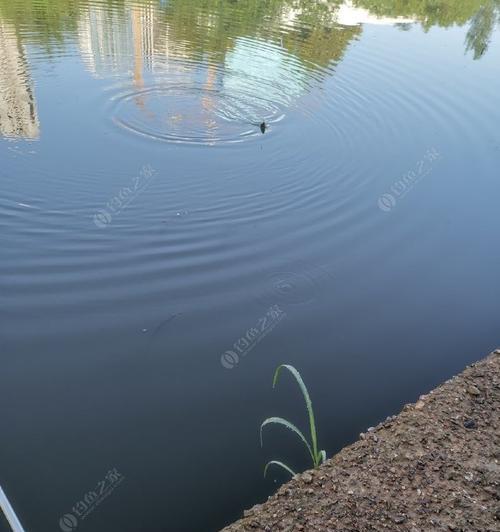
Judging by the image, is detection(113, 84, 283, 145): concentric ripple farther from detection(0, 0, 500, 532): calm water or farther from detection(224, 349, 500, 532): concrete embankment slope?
detection(224, 349, 500, 532): concrete embankment slope

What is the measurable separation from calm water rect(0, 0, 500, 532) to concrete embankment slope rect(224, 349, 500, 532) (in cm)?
37

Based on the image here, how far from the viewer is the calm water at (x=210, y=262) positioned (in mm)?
3482

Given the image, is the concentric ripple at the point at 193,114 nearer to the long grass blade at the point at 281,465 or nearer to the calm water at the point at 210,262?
the calm water at the point at 210,262

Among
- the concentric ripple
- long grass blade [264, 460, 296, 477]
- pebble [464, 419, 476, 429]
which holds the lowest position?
long grass blade [264, 460, 296, 477]

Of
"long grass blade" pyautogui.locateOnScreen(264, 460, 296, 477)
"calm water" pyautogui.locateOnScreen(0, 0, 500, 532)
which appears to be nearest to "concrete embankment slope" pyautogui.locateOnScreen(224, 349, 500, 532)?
"long grass blade" pyautogui.locateOnScreen(264, 460, 296, 477)

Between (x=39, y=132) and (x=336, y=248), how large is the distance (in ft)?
13.7

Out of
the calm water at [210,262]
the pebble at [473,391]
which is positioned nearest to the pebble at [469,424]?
the pebble at [473,391]

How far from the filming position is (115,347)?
4.14 meters

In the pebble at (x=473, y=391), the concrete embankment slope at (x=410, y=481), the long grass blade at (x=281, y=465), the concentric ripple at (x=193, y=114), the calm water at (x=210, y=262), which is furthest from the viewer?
the concentric ripple at (x=193, y=114)

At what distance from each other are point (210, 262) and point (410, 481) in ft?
8.99

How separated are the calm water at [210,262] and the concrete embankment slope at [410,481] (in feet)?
1.21

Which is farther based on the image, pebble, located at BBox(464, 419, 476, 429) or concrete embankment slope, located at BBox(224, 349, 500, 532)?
pebble, located at BBox(464, 419, 476, 429)

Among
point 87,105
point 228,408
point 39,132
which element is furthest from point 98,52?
point 228,408

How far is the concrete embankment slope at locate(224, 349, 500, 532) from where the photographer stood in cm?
289
